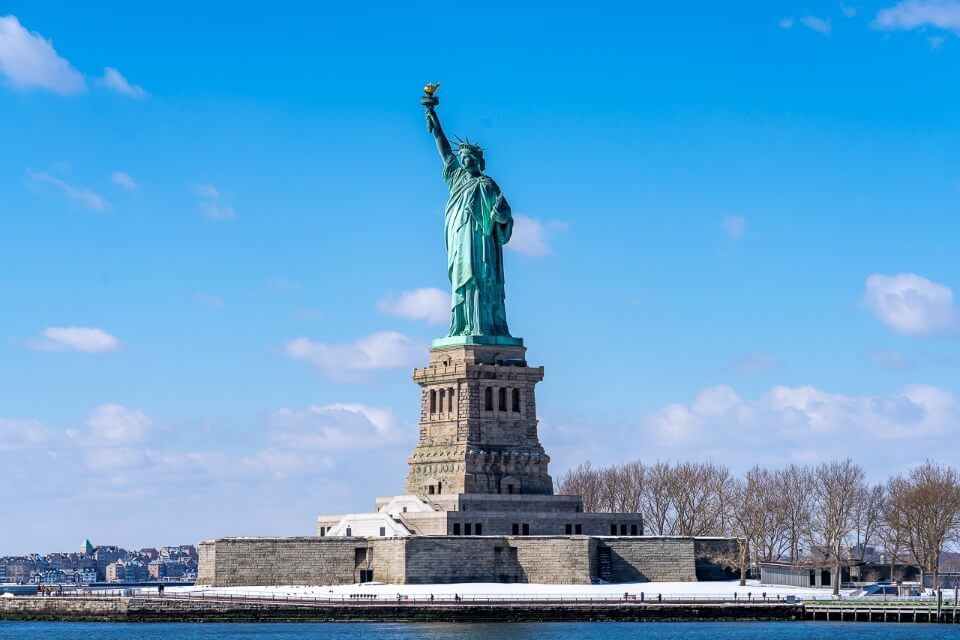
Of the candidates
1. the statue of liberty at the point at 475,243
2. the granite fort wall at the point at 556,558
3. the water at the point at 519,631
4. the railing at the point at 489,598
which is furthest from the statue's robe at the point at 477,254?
the water at the point at 519,631

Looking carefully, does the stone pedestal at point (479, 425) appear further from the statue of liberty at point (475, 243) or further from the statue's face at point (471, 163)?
the statue's face at point (471, 163)

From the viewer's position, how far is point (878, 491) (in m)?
107

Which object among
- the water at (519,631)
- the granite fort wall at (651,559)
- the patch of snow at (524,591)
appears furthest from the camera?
the granite fort wall at (651,559)

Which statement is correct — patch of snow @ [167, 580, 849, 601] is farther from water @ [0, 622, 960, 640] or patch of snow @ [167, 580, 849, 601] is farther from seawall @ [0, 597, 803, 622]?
water @ [0, 622, 960, 640]

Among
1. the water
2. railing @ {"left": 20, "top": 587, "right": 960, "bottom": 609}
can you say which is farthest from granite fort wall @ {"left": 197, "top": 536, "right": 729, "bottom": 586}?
the water

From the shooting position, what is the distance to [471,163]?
96625mm

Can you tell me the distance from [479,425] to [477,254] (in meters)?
8.64

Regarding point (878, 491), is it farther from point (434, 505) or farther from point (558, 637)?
point (558, 637)

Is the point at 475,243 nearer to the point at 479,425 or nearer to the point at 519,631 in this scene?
the point at 479,425

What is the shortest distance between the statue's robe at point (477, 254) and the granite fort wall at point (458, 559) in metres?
12.7

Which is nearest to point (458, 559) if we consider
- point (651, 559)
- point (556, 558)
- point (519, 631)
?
point (556, 558)

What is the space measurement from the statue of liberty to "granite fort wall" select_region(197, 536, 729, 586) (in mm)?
12701

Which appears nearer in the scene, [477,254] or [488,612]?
[488,612]

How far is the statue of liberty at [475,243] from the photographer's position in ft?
314
